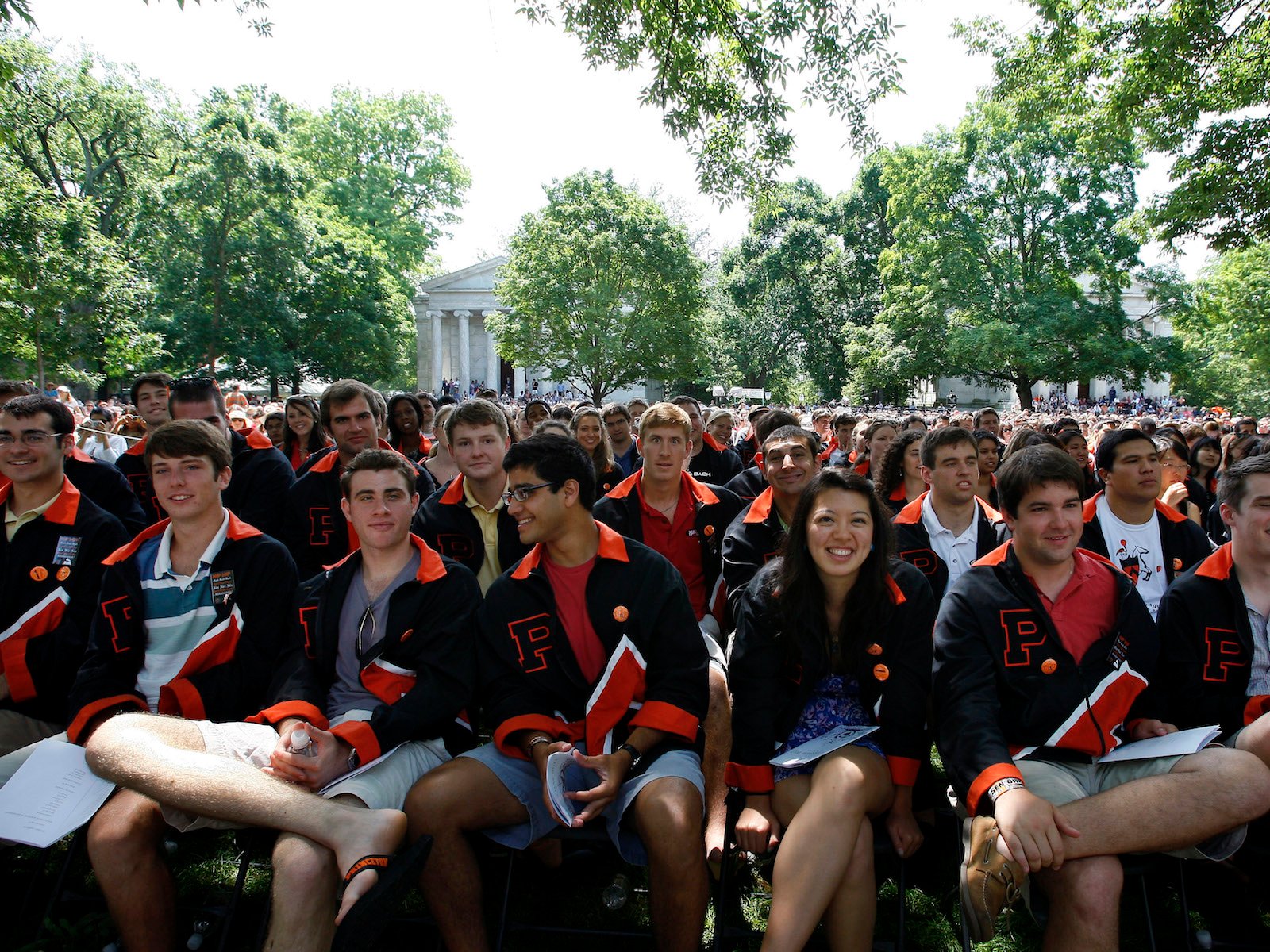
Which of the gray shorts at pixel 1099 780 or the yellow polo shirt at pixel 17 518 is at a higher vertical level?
the yellow polo shirt at pixel 17 518

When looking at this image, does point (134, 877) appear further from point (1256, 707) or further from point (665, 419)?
point (1256, 707)

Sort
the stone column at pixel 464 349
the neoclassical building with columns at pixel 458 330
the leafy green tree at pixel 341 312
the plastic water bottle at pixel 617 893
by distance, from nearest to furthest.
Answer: the plastic water bottle at pixel 617 893
the leafy green tree at pixel 341 312
the neoclassical building with columns at pixel 458 330
the stone column at pixel 464 349

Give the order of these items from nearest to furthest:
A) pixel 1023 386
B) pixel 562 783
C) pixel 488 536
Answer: pixel 562 783
pixel 488 536
pixel 1023 386

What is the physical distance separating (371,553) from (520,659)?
0.74 metres

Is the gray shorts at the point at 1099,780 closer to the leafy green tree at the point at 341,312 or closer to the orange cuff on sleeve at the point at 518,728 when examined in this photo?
the orange cuff on sleeve at the point at 518,728

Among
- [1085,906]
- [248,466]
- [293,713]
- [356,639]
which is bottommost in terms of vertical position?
[1085,906]

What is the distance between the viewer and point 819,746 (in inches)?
111

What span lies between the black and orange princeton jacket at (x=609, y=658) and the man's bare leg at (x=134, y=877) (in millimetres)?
1119

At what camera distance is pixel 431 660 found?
3.02 metres

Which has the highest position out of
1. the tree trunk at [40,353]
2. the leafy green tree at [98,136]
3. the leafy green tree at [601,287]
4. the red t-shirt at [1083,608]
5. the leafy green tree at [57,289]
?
the leafy green tree at [98,136]

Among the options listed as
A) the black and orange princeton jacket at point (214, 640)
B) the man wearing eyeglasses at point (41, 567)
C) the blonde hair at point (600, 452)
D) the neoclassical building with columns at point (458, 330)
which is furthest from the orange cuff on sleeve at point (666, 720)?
the neoclassical building with columns at point (458, 330)

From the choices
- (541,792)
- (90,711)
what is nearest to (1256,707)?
(541,792)

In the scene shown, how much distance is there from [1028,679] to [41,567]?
12.9 ft

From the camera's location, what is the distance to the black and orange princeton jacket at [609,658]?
2.96 metres
